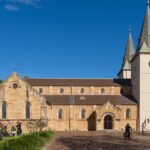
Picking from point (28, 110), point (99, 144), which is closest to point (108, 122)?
point (28, 110)

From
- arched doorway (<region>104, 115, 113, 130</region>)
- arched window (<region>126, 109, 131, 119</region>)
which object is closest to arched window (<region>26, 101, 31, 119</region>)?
arched doorway (<region>104, 115, 113, 130</region>)

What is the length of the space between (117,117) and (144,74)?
1009 cm

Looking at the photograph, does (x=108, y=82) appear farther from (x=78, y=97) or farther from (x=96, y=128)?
(x=96, y=128)

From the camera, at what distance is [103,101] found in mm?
69375

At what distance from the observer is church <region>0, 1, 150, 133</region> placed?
2493 inches

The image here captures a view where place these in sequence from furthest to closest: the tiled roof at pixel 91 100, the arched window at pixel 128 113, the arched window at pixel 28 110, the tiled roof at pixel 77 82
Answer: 1. the tiled roof at pixel 77 82
2. the tiled roof at pixel 91 100
3. the arched window at pixel 128 113
4. the arched window at pixel 28 110

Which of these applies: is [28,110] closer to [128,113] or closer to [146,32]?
[128,113]

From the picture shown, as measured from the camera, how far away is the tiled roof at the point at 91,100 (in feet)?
225

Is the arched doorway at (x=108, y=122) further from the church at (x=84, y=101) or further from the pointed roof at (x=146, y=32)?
the pointed roof at (x=146, y=32)

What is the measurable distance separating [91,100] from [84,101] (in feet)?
Answer: 5.03

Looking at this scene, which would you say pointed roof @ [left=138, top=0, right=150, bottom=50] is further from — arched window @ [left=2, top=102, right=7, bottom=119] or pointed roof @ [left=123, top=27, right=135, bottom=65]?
arched window @ [left=2, top=102, right=7, bottom=119]

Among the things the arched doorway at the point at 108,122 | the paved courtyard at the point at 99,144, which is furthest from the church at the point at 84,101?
the paved courtyard at the point at 99,144

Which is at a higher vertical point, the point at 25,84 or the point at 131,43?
the point at 131,43

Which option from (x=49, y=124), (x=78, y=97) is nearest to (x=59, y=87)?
(x=78, y=97)
